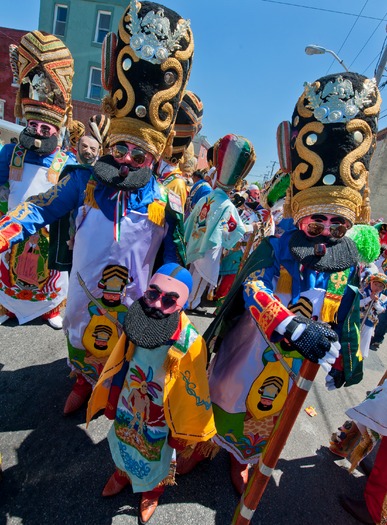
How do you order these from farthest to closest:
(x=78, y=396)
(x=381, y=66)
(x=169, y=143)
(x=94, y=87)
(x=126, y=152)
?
1. (x=94, y=87)
2. (x=381, y=66)
3. (x=78, y=396)
4. (x=169, y=143)
5. (x=126, y=152)

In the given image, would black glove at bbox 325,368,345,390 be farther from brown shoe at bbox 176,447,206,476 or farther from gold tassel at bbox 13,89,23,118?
gold tassel at bbox 13,89,23,118

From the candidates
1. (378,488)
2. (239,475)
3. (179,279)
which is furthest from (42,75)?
(378,488)

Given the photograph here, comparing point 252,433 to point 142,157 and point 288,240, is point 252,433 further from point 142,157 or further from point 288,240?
point 142,157

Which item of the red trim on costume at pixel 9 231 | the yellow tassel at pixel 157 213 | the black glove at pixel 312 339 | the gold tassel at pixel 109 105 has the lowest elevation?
the red trim on costume at pixel 9 231

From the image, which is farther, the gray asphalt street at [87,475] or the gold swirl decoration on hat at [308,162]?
the gray asphalt street at [87,475]

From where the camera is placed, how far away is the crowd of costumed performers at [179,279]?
58.2 inches

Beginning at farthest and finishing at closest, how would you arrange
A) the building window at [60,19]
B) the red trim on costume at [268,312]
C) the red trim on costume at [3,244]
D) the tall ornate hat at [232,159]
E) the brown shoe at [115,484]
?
the building window at [60,19], the tall ornate hat at [232,159], the brown shoe at [115,484], the red trim on costume at [3,244], the red trim on costume at [268,312]

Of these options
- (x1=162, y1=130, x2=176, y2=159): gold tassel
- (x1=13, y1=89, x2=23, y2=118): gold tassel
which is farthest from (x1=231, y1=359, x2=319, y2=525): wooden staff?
(x1=13, y1=89, x2=23, y2=118): gold tassel

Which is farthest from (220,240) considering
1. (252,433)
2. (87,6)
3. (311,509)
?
(87,6)

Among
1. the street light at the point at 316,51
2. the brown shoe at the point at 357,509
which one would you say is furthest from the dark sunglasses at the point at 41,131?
the street light at the point at 316,51

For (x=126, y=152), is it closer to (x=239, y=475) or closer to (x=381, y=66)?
(x=239, y=475)

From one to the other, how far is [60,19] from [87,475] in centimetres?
1949

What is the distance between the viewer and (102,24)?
49.1ft

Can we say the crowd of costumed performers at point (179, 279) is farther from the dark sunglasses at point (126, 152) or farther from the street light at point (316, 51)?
the street light at point (316, 51)
